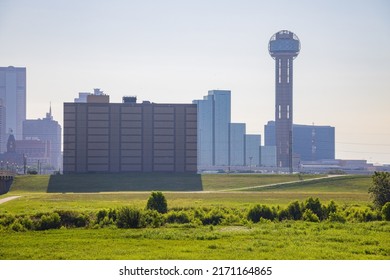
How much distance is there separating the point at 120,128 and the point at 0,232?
116m

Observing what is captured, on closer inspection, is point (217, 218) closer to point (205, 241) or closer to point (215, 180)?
point (205, 241)

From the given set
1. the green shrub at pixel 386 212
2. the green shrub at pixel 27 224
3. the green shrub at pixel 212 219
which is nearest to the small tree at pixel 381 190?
the green shrub at pixel 386 212

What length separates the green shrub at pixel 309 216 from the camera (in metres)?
46.3

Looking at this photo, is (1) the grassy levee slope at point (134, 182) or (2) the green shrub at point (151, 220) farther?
(1) the grassy levee slope at point (134, 182)

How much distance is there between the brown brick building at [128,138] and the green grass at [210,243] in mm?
112287

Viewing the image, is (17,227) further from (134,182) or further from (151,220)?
(134,182)

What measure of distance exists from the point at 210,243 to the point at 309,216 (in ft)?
52.8

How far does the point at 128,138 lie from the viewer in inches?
6073

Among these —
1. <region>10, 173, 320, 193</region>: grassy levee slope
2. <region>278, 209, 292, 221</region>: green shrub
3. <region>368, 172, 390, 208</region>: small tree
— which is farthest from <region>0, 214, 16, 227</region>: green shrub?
<region>10, 173, 320, 193</region>: grassy levee slope

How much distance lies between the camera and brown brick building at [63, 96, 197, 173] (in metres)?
153

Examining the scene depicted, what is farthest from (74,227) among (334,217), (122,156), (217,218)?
(122,156)

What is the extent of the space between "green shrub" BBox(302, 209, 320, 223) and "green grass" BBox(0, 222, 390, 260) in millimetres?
5101

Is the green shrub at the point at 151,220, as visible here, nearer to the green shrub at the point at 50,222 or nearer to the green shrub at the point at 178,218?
the green shrub at the point at 178,218

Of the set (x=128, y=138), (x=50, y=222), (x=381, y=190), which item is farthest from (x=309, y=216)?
(x=128, y=138)
